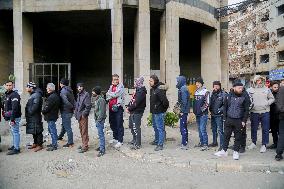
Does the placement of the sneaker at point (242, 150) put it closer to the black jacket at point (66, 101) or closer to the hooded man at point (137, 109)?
the hooded man at point (137, 109)

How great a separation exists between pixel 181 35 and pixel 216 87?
12903 millimetres

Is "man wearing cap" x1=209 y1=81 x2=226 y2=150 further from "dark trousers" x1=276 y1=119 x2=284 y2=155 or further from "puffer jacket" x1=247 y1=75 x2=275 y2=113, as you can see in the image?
"dark trousers" x1=276 y1=119 x2=284 y2=155

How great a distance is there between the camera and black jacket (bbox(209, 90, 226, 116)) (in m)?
8.76

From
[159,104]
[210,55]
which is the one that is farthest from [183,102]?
[210,55]

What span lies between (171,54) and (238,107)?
7713 millimetres

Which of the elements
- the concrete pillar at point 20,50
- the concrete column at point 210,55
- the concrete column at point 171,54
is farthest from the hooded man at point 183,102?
the concrete column at point 210,55

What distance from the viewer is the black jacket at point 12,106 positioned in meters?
8.66

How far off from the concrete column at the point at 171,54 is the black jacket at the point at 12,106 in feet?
25.1

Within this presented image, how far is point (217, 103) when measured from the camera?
8797mm

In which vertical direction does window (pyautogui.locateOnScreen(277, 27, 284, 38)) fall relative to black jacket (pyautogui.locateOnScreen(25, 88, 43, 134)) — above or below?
above

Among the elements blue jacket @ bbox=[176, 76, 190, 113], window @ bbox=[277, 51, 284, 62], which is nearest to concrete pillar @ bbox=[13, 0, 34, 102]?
blue jacket @ bbox=[176, 76, 190, 113]

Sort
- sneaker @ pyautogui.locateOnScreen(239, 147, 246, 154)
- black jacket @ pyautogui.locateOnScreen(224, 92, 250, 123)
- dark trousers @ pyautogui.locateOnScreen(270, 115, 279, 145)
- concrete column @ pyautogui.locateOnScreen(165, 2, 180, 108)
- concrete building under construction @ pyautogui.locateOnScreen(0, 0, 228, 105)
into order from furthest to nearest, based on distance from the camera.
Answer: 1. concrete column @ pyautogui.locateOnScreen(165, 2, 180, 108)
2. concrete building under construction @ pyautogui.locateOnScreen(0, 0, 228, 105)
3. dark trousers @ pyautogui.locateOnScreen(270, 115, 279, 145)
4. sneaker @ pyautogui.locateOnScreen(239, 147, 246, 154)
5. black jacket @ pyautogui.locateOnScreen(224, 92, 250, 123)

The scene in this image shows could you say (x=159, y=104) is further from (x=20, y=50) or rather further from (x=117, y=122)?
(x=20, y=50)

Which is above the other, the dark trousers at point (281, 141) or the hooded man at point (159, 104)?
the hooded man at point (159, 104)
